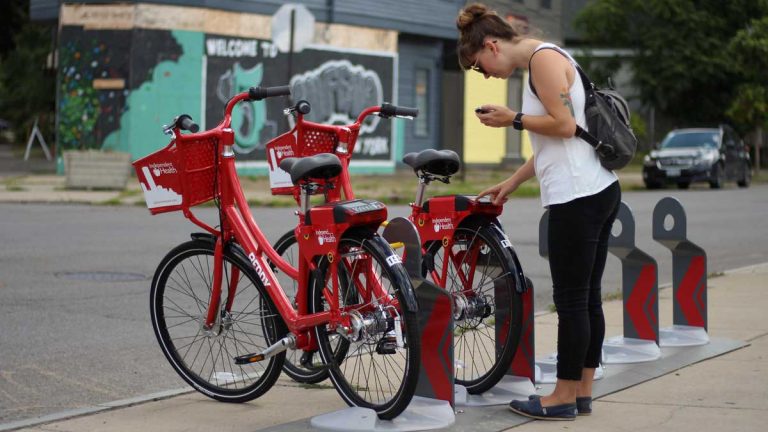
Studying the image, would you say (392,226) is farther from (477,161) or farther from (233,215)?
(477,161)

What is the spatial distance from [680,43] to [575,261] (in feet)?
125

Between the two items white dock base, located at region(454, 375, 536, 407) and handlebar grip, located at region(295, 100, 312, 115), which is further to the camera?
handlebar grip, located at region(295, 100, 312, 115)

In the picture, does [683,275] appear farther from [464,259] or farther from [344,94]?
[344,94]

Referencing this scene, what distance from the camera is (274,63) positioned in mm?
29562

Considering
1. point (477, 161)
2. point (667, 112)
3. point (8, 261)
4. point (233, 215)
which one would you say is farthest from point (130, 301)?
point (667, 112)

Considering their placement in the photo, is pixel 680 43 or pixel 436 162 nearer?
pixel 436 162

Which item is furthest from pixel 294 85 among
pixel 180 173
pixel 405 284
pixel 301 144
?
pixel 405 284

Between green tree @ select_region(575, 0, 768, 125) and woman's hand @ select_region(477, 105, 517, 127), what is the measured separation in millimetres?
37327

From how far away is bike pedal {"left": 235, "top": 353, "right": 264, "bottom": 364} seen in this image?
563 cm

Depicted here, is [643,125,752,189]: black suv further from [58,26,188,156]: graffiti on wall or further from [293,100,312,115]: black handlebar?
[293,100,312,115]: black handlebar

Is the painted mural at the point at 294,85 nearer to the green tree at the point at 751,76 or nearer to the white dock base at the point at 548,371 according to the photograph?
the green tree at the point at 751,76

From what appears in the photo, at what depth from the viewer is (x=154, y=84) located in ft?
89.4

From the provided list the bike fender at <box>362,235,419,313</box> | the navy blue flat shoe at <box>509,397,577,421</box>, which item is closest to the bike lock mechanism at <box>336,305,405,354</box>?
the bike fender at <box>362,235,419,313</box>

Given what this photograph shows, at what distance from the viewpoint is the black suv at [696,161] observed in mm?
29672
